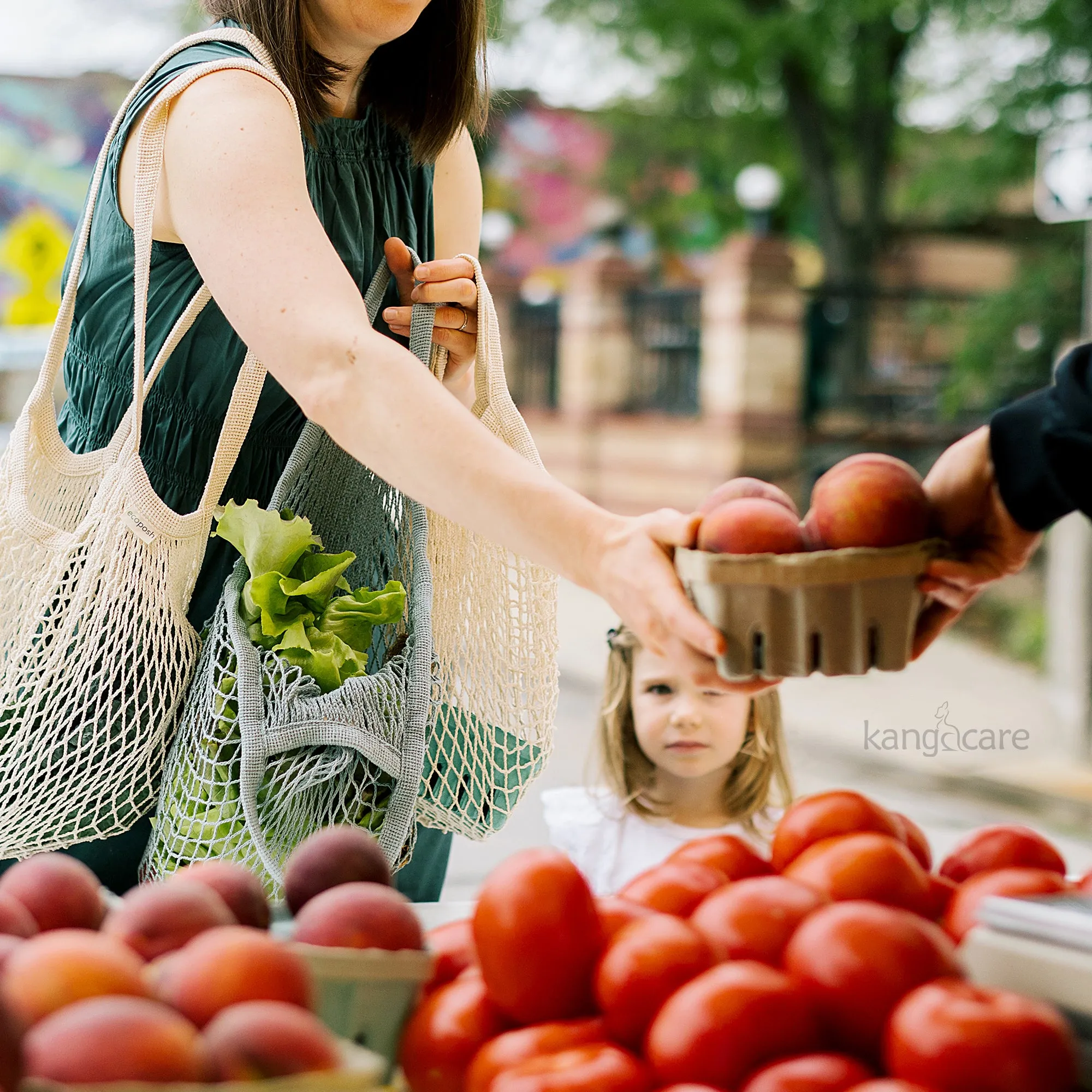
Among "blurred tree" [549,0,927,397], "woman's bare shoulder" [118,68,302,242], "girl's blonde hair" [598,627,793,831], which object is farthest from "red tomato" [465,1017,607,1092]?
"blurred tree" [549,0,927,397]

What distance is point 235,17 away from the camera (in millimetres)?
1661

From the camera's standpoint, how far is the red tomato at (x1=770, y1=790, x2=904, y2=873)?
128 centimetres

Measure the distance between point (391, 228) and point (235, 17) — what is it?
34cm

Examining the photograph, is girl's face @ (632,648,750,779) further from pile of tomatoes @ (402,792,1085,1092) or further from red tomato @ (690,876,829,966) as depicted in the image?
red tomato @ (690,876,829,966)

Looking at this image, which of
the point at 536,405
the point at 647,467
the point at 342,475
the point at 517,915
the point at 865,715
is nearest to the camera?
the point at 517,915

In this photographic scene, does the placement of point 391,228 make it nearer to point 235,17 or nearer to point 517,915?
point 235,17

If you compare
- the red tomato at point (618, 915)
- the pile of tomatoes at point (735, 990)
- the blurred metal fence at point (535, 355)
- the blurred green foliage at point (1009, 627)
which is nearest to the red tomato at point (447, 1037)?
the pile of tomatoes at point (735, 990)

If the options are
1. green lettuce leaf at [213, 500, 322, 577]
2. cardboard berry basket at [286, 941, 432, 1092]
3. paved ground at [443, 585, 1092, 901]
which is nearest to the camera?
cardboard berry basket at [286, 941, 432, 1092]

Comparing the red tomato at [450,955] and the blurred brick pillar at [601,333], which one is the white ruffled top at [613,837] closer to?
the red tomato at [450,955]

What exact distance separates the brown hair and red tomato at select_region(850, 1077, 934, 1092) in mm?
1296

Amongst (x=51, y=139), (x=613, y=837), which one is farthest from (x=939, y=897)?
(x=51, y=139)

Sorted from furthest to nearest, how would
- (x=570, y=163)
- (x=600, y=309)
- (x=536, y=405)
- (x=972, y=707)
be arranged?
(x=570, y=163)
(x=536, y=405)
(x=600, y=309)
(x=972, y=707)

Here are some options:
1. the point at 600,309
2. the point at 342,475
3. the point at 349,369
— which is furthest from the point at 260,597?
the point at 600,309

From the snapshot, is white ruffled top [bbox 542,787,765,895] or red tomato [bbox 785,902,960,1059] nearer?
red tomato [bbox 785,902,960,1059]
